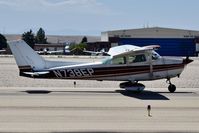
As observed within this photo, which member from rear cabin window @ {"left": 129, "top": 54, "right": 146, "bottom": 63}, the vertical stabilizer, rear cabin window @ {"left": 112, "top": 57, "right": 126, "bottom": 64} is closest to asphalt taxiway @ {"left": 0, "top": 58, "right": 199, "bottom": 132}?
the vertical stabilizer

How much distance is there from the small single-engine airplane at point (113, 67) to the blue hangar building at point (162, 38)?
10828 centimetres

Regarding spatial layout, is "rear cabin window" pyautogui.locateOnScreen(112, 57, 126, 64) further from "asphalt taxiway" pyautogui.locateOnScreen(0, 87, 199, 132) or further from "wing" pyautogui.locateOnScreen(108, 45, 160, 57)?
"asphalt taxiway" pyautogui.locateOnScreen(0, 87, 199, 132)

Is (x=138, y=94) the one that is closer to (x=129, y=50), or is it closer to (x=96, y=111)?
(x=129, y=50)

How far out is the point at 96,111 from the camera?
1398 centimetres

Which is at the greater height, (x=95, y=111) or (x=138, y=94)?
(x=95, y=111)

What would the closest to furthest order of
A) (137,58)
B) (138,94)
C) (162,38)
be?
(138,94)
(137,58)
(162,38)

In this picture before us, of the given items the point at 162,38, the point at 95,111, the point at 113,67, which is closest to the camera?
the point at 95,111

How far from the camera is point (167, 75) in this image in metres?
21.1

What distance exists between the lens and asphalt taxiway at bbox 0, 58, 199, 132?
11367 millimetres

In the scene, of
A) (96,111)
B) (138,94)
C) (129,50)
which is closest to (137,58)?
(129,50)

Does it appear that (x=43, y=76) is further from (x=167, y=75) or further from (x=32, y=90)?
(x=167, y=75)

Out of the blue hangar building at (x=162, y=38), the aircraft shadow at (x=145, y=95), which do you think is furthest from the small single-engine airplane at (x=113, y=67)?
the blue hangar building at (x=162, y=38)

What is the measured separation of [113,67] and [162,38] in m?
114

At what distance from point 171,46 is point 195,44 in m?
7.09
